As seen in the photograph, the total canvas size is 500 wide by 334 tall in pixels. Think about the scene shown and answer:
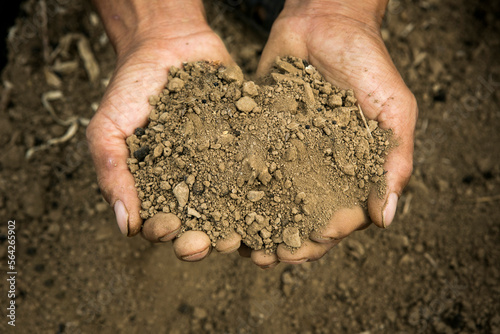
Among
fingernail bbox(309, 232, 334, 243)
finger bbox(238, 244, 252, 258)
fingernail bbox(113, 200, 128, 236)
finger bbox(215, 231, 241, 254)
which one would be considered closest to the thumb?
fingernail bbox(113, 200, 128, 236)

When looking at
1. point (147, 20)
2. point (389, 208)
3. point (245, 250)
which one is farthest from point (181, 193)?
point (147, 20)

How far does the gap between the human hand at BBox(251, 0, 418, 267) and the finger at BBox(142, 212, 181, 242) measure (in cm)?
36

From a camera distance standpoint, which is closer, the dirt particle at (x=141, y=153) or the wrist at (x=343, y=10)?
the dirt particle at (x=141, y=153)

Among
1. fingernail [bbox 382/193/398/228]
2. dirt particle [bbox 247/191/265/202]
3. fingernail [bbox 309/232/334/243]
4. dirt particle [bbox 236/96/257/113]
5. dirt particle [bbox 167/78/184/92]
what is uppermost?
dirt particle [bbox 167/78/184/92]

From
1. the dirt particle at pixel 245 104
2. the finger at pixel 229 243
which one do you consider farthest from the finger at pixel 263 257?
the dirt particle at pixel 245 104

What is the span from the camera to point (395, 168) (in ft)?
5.54

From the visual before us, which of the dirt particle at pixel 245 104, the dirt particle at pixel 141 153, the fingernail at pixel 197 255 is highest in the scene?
the dirt particle at pixel 245 104

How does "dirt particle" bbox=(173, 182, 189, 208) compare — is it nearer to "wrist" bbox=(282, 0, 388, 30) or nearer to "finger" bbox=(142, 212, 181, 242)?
"finger" bbox=(142, 212, 181, 242)

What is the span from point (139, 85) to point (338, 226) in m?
1.11

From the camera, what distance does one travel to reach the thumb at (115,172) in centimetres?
165

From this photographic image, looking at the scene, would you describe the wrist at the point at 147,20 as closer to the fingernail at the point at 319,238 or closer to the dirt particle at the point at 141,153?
the dirt particle at the point at 141,153

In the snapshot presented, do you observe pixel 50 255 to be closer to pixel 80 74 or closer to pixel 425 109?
pixel 80 74

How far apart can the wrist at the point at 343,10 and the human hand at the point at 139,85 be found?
1.58ft

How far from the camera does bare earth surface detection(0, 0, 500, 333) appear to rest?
2.26 metres
